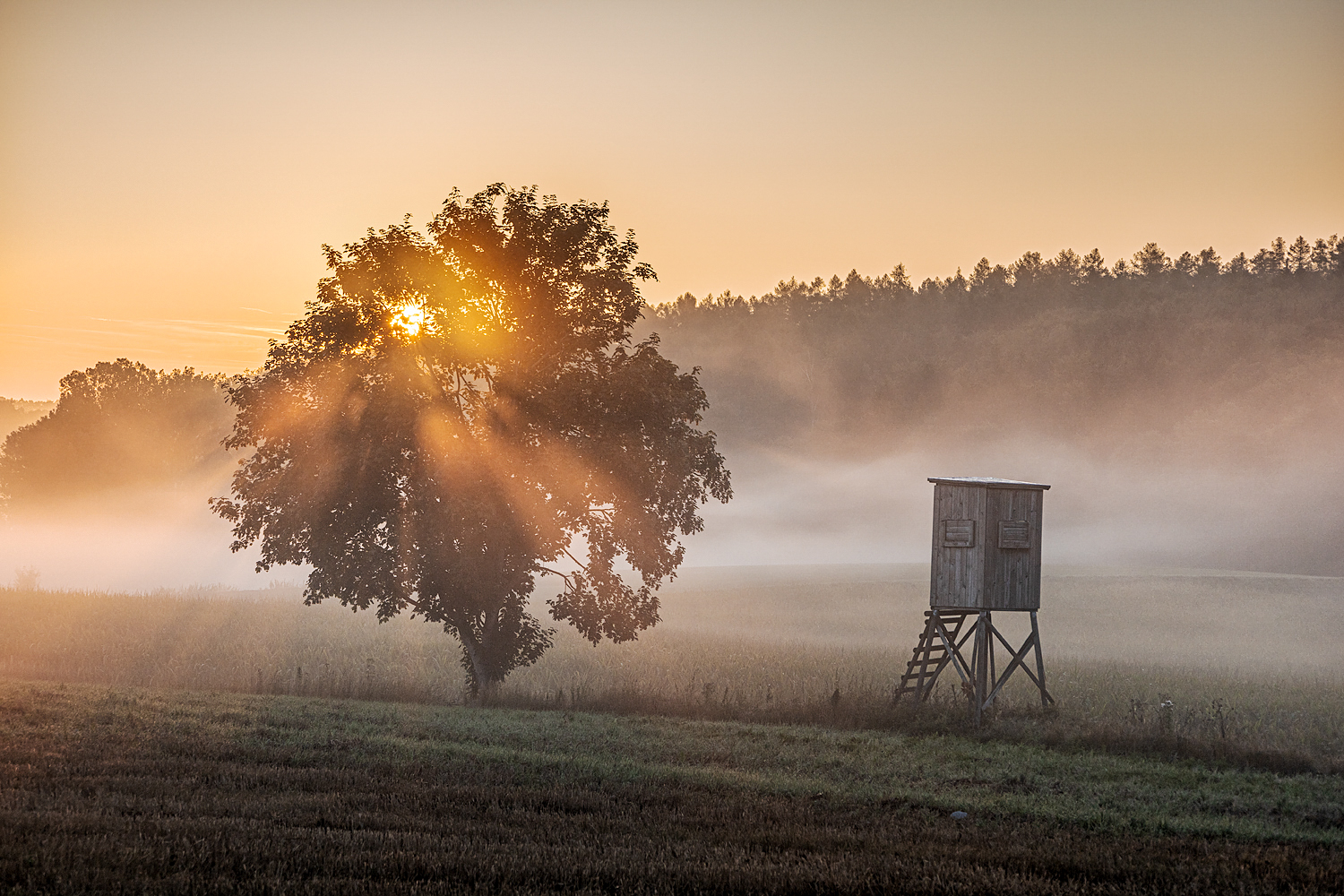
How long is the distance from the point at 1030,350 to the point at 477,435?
444 feet

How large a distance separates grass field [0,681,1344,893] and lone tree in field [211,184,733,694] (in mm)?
5919

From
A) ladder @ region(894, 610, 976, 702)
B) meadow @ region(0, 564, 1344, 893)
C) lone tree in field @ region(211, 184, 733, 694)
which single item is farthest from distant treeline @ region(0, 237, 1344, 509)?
ladder @ region(894, 610, 976, 702)

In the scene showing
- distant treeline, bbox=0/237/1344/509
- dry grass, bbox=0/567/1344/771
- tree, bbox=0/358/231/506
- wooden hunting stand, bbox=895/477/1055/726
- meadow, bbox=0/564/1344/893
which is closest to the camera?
meadow, bbox=0/564/1344/893

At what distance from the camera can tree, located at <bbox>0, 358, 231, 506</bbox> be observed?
106 metres

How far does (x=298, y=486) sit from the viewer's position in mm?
27781

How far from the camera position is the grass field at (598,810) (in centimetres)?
1080

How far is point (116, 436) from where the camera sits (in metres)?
111

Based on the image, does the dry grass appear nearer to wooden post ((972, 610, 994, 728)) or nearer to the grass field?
wooden post ((972, 610, 994, 728))

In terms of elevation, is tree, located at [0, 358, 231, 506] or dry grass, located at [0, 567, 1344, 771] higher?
tree, located at [0, 358, 231, 506]

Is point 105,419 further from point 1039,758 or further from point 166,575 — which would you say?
point 1039,758

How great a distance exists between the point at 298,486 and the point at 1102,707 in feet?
61.3

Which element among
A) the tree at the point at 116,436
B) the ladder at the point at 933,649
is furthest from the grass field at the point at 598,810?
the tree at the point at 116,436

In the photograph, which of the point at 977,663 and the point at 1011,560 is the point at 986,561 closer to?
the point at 1011,560

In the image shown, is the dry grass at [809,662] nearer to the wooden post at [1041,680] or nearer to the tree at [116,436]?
the wooden post at [1041,680]
